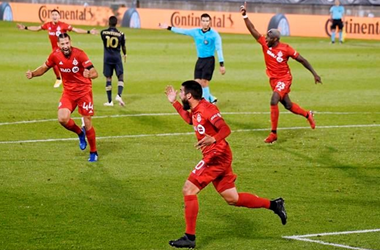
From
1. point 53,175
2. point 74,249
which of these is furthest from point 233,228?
point 53,175

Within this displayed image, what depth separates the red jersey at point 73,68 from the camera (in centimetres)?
1655

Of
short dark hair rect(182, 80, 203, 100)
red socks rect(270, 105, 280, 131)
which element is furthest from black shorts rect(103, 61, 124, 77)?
short dark hair rect(182, 80, 203, 100)

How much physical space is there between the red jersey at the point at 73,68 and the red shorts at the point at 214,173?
5.71 metres

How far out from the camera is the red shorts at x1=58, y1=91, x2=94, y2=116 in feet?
54.6

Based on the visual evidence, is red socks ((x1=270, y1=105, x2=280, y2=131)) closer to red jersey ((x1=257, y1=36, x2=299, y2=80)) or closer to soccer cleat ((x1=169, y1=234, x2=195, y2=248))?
red jersey ((x1=257, y1=36, x2=299, y2=80))

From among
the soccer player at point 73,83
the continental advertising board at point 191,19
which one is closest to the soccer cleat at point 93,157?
the soccer player at point 73,83

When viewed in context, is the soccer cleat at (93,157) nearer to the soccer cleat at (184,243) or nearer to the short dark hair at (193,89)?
the short dark hair at (193,89)

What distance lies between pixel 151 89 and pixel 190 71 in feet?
15.0

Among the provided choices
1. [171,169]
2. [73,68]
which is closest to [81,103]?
[73,68]

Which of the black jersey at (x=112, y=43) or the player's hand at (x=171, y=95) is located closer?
the player's hand at (x=171, y=95)

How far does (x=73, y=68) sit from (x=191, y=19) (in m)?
35.5

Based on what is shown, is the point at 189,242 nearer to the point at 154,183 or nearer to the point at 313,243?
the point at 313,243

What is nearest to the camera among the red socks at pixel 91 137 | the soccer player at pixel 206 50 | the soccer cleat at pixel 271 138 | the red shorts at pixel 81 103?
the red socks at pixel 91 137

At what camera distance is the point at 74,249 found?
35.8 ft
